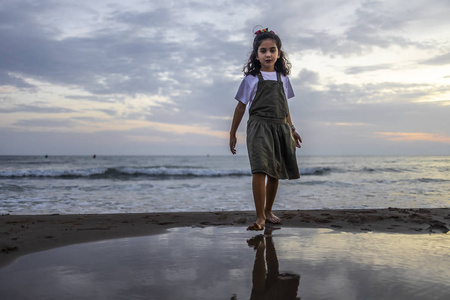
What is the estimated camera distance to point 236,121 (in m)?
3.51

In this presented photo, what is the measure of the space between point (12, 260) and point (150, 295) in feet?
3.97

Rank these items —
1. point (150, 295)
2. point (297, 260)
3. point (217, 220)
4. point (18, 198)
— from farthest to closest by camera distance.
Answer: point (18, 198) < point (217, 220) < point (297, 260) < point (150, 295)

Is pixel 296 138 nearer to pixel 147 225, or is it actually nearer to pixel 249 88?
pixel 249 88

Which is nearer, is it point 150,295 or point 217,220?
point 150,295

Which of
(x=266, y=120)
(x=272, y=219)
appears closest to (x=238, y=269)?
(x=272, y=219)

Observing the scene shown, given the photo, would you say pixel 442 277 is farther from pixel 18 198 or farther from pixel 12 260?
pixel 18 198

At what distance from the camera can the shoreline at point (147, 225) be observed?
8.71ft

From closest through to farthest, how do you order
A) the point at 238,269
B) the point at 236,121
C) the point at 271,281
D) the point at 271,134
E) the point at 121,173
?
the point at 271,281, the point at 238,269, the point at 271,134, the point at 236,121, the point at 121,173

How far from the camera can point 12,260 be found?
7.05 ft

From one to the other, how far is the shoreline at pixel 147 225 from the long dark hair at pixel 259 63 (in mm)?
1640

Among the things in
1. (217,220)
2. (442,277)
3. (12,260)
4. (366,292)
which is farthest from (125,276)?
(217,220)

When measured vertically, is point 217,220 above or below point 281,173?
below

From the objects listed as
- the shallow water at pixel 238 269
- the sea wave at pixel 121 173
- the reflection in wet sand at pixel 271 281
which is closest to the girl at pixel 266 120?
the shallow water at pixel 238 269

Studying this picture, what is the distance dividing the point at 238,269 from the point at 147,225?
1791mm
